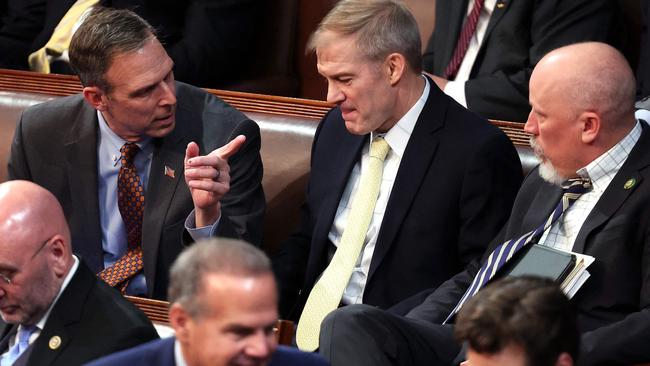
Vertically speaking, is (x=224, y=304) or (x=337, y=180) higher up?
(x=224, y=304)

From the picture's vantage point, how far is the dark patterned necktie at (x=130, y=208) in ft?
9.20

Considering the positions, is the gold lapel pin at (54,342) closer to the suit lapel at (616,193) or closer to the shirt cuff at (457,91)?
the suit lapel at (616,193)

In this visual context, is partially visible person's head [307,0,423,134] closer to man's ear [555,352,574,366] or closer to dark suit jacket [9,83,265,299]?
dark suit jacket [9,83,265,299]

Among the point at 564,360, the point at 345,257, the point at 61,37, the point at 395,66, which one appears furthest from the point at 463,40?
the point at 564,360

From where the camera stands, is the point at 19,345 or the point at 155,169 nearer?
the point at 19,345

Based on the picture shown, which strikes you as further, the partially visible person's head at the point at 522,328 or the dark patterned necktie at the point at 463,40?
the dark patterned necktie at the point at 463,40

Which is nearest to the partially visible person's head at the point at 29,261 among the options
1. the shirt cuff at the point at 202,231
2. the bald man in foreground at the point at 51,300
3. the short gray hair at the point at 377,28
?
the bald man in foreground at the point at 51,300

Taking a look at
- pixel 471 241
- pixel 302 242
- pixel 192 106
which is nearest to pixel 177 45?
pixel 192 106

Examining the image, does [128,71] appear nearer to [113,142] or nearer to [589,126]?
[113,142]

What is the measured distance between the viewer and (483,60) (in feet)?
10.8

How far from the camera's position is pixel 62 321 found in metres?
2.16

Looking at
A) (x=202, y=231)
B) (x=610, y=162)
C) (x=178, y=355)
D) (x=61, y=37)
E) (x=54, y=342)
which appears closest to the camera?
(x=178, y=355)

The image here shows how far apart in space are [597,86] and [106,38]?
1.07 metres

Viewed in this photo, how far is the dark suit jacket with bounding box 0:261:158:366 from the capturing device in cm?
212
